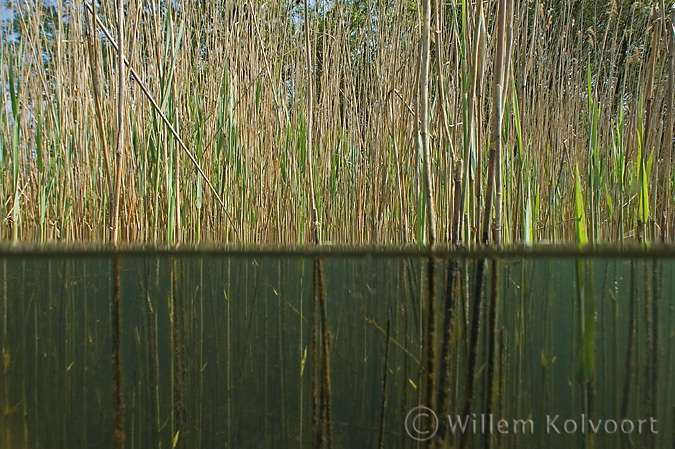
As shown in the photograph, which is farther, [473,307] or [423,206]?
[423,206]

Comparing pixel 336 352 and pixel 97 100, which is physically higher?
pixel 97 100

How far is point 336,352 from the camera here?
35cm

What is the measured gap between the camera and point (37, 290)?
1.18ft

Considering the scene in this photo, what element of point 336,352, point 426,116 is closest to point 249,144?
point 426,116

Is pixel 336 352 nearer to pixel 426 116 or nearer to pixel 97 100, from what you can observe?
pixel 426 116

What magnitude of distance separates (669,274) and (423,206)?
0.33 meters

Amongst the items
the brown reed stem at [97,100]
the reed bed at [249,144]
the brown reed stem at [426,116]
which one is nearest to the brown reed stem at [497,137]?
the brown reed stem at [426,116]

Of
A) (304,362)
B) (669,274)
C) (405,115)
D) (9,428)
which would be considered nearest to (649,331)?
(669,274)

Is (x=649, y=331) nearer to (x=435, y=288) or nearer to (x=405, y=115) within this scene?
(x=435, y=288)

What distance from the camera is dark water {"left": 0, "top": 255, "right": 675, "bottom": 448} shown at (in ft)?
1.09

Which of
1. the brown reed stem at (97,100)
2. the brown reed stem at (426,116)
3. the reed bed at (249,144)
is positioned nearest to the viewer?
the brown reed stem at (426,116)

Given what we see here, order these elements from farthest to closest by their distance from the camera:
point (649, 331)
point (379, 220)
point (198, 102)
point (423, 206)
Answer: point (379, 220), point (198, 102), point (423, 206), point (649, 331)

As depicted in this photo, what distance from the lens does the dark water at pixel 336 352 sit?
0.33 metres

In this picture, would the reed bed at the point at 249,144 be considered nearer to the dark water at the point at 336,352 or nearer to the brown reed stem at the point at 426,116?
the brown reed stem at the point at 426,116
